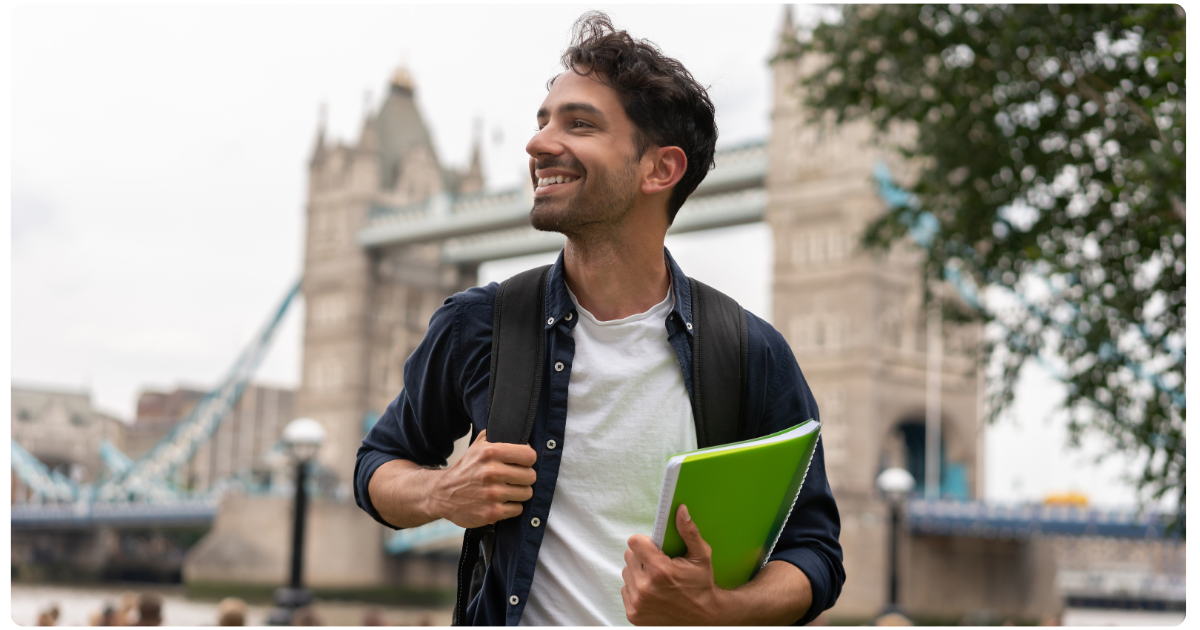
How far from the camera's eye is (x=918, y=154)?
9.58m

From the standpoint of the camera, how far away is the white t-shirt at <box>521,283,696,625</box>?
4.86ft

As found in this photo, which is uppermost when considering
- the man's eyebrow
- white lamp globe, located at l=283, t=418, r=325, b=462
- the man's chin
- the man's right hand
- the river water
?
the man's eyebrow

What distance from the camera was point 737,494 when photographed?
134 cm

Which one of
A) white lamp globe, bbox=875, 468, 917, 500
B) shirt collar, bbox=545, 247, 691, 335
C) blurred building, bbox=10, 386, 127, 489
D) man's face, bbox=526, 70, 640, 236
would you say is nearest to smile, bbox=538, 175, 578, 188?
man's face, bbox=526, 70, 640, 236

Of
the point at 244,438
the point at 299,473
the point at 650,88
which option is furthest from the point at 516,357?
the point at 244,438

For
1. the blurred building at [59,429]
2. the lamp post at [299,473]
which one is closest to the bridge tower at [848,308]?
the lamp post at [299,473]

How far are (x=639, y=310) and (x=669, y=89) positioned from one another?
0.88 feet

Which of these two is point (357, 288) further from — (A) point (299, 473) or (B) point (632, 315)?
(B) point (632, 315)

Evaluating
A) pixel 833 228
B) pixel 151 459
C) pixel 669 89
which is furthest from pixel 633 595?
pixel 151 459

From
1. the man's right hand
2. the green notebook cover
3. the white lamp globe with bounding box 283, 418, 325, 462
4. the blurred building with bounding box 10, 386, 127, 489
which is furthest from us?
the blurred building with bounding box 10, 386, 127, 489

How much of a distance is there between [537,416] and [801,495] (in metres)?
0.32

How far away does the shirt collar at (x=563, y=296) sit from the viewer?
1.54m

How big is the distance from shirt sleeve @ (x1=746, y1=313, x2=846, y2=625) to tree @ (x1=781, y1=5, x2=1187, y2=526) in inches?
217

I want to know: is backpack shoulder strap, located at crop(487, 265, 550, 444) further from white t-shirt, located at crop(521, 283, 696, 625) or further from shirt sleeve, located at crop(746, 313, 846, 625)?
shirt sleeve, located at crop(746, 313, 846, 625)
